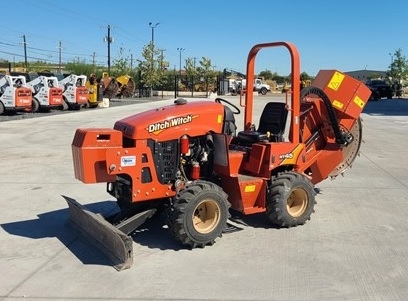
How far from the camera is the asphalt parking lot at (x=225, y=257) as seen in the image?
12.9 ft

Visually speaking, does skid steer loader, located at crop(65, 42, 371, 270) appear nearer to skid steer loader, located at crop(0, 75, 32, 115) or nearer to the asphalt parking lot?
the asphalt parking lot

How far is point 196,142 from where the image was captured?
5.13 metres

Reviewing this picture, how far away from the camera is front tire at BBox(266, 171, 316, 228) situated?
209 inches

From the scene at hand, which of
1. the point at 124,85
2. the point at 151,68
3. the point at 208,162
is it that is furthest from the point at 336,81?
the point at 151,68

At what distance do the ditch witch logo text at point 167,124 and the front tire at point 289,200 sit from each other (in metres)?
1.24

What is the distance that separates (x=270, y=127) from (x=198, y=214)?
5.32ft

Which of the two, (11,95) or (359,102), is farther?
(11,95)

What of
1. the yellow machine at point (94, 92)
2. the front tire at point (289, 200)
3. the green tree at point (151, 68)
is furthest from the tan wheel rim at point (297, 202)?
the green tree at point (151, 68)

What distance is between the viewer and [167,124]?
15.8ft

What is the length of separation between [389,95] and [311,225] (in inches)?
1844

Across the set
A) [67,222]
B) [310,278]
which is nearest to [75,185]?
[67,222]

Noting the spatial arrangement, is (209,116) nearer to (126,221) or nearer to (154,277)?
(126,221)

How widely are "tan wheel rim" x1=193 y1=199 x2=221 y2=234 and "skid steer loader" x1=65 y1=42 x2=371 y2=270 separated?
1 centimetres

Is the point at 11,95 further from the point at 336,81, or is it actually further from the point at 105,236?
the point at 105,236
